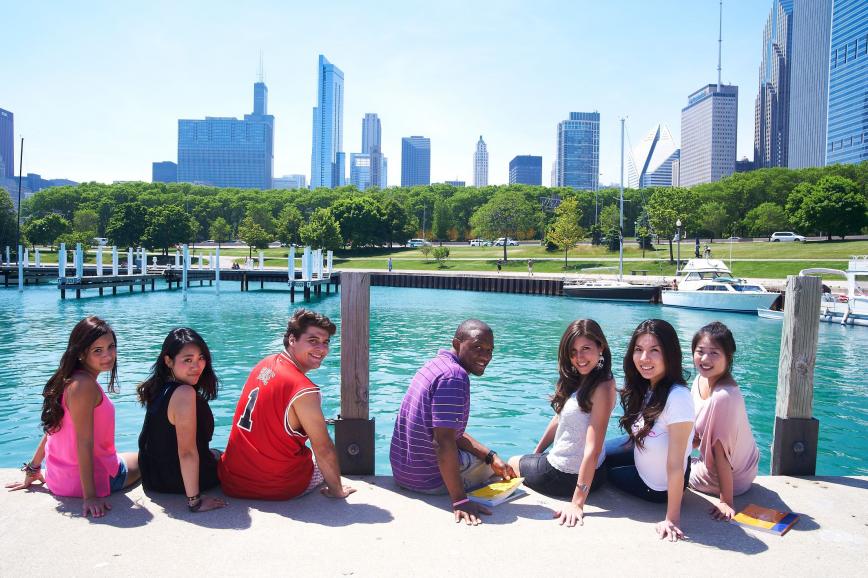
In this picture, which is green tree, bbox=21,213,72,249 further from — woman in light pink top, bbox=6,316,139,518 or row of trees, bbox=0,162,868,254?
woman in light pink top, bbox=6,316,139,518

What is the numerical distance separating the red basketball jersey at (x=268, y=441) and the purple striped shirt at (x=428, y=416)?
70cm

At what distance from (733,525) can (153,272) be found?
54310 mm

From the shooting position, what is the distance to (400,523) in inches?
177

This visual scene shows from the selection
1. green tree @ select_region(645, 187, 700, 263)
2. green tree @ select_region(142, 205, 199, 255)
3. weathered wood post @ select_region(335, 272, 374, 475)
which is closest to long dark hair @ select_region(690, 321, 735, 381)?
weathered wood post @ select_region(335, 272, 374, 475)

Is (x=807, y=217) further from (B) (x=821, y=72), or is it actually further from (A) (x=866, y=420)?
(B) (x=821, y=72)

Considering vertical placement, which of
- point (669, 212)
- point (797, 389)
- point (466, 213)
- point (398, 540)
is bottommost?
point (398, 540)

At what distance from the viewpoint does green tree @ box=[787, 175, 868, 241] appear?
6912 centimetres

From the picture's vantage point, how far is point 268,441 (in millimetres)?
4633

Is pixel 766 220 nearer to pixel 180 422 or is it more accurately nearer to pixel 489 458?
pixel 489 458

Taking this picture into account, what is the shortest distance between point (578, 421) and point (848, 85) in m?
184

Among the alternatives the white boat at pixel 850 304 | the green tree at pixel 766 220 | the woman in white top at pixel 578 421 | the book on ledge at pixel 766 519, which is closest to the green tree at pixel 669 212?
the green tree at pixel 766 220

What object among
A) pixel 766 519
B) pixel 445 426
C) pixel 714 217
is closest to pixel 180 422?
pixel 445 426

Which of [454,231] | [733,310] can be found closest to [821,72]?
[454,231]

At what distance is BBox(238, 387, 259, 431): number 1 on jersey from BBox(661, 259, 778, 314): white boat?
35.2 meters
